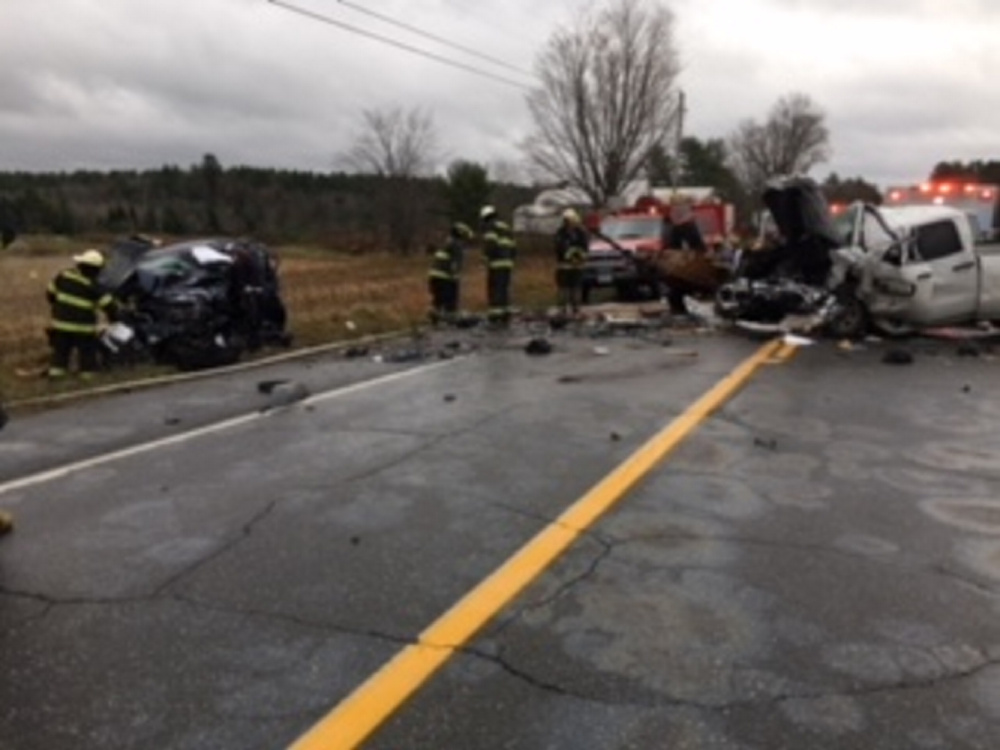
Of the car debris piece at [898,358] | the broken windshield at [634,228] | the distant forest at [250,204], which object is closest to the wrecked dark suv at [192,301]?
the car debris piece at [898,358]

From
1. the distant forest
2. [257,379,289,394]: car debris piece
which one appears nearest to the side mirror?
[257,379,289,394]: car debris piece

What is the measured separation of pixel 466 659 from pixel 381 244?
61912 mm

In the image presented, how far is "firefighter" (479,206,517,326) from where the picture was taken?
19.0 m

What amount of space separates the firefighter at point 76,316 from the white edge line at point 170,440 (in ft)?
11.7

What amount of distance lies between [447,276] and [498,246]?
100cm

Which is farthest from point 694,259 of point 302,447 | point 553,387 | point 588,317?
point 302,447

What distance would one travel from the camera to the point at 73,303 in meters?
13.0

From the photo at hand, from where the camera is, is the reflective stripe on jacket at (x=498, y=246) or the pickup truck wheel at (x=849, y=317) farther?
the reflective stripe on jacket at (x=498, y=246)

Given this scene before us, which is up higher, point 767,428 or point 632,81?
point 632,81

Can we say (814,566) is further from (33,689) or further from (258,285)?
(258,285)

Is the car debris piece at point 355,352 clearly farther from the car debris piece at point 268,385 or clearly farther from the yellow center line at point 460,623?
the yellow center line at point 460,623

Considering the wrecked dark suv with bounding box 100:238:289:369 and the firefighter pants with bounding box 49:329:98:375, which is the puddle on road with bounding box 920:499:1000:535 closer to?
the wrecked dark suv with bounding box 100:238:289:369

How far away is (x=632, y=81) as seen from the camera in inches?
2023

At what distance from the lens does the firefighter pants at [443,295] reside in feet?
63.3
